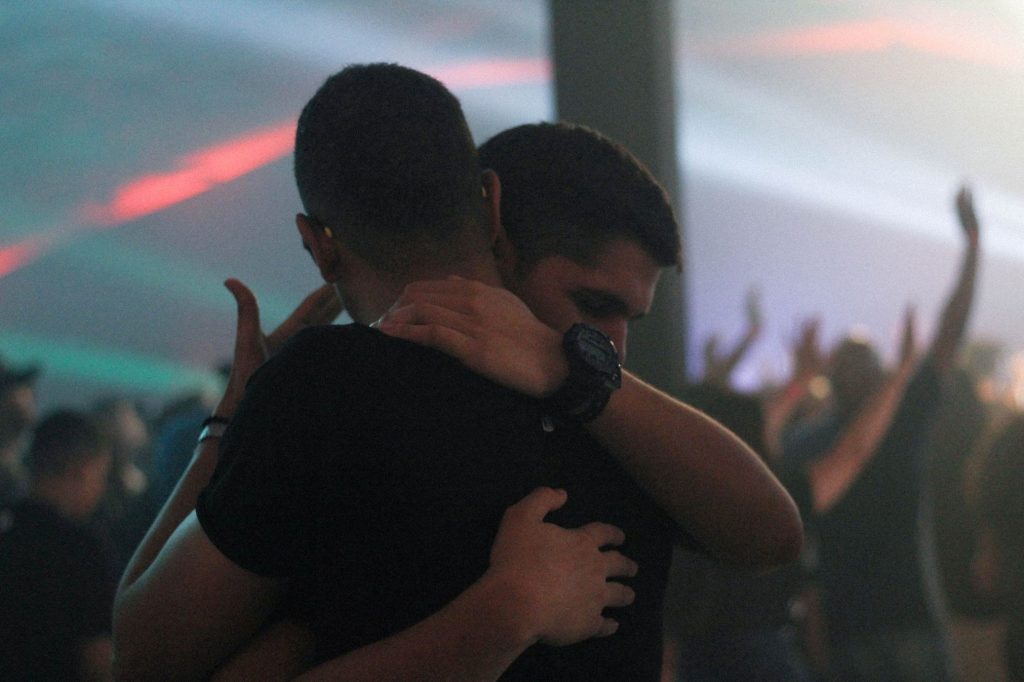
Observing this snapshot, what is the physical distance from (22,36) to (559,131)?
7.31m

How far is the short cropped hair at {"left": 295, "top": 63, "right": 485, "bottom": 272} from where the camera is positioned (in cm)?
88

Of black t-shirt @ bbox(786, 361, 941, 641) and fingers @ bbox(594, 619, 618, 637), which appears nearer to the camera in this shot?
fingers @ bbox(594, 619, 618, 637)

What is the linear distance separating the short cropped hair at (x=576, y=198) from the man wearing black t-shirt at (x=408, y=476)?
21cm

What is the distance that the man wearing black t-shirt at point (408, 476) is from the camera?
77cm

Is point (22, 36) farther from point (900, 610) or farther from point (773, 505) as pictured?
point (773, 505)

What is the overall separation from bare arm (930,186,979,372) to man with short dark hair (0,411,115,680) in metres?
2.41

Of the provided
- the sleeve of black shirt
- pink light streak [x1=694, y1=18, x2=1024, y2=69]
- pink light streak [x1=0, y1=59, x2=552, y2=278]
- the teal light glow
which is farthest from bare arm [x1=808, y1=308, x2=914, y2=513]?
the teal light glow

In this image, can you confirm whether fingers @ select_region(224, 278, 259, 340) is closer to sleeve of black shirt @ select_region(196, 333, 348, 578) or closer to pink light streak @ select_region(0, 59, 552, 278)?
sleeve of black shirt @ select_region(196, 333, 348, 578)

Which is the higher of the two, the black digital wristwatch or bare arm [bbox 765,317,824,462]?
the black digital wristwatch

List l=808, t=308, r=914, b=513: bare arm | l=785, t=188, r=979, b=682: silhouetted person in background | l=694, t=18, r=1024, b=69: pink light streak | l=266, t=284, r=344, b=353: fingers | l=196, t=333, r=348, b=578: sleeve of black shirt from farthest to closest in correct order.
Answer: l=694, t=18, r=1024, b=69: pink light streak, l=785, t=188, r=979, b=682: silhouetted person in background, l=808, t=308, r=914, b=513: bare arm, l=266, t=284, r=344, b=353: fingers, l=196, t=333, r=348, b=578: sleeve of black shirt

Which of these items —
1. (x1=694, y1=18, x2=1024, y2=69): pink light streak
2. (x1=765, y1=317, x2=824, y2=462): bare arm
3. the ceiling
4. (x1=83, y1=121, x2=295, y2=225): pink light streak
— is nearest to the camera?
(x1=765, y1=317, x2=824, y2=462): bare arm

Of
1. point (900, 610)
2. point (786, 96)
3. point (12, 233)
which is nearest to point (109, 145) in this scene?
point (12, 233)

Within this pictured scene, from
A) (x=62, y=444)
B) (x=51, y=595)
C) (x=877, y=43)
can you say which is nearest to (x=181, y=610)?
(x=51, y=595)

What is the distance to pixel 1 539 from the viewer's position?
252cm
